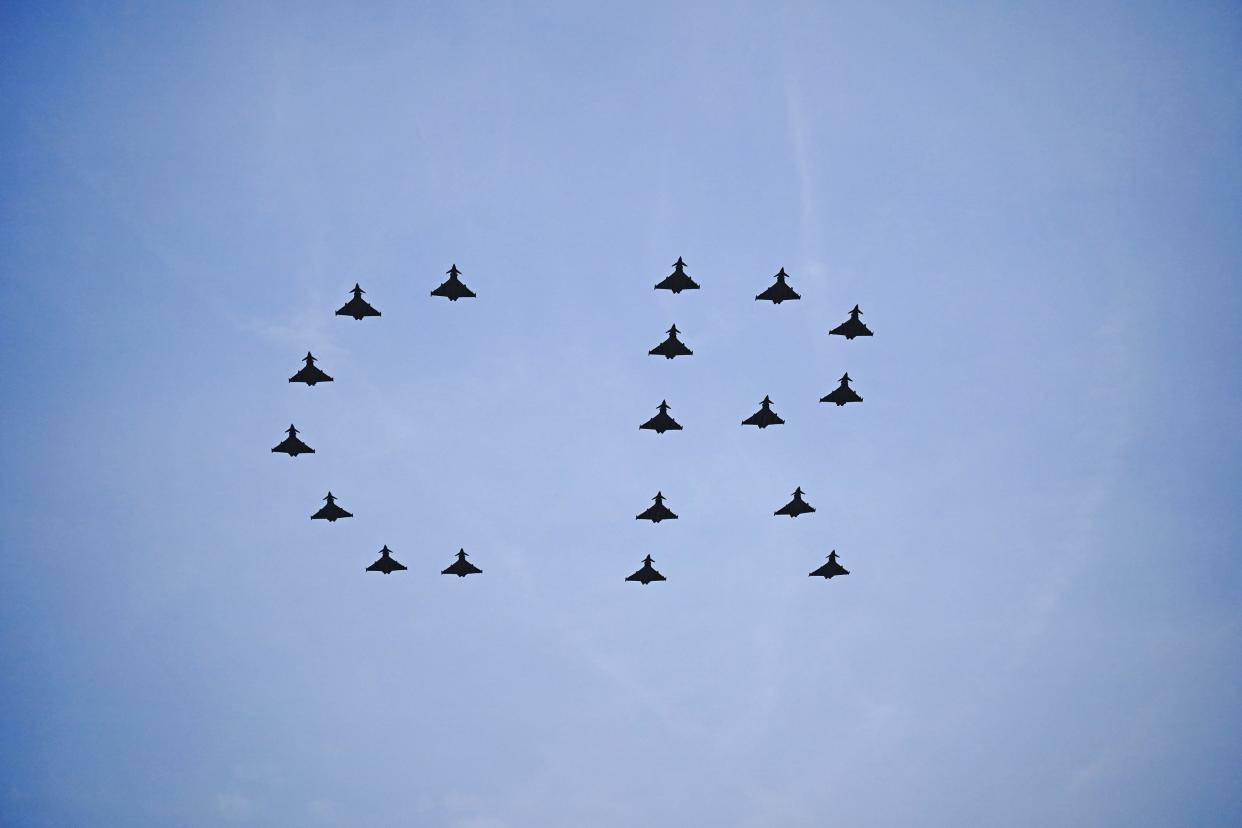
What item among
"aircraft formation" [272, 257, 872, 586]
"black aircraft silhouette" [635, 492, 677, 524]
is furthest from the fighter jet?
"black aircraft silhouette" [635, 492, 677, 524]

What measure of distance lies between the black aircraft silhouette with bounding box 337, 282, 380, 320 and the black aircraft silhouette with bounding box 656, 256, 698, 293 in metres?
10.0

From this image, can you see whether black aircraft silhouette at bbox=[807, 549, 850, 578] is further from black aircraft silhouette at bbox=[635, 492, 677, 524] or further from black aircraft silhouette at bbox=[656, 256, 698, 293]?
black aircraft silhouette at bbox=[656, 256, 698, 293]

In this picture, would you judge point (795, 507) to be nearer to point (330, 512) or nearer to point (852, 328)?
point (852, 328)

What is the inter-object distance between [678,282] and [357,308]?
11145mm

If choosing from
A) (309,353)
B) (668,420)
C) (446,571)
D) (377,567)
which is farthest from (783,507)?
(309,353)

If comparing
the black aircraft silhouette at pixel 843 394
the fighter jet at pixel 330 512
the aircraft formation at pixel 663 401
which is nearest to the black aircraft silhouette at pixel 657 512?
the aircraft formation at pixel 663 401

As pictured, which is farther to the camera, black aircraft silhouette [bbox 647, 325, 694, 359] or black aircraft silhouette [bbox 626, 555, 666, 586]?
black aircraft silhouette [bbox 626, 555, 666, 586]

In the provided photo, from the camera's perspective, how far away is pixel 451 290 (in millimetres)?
27250

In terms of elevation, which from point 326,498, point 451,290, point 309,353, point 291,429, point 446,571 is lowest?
point 446,571

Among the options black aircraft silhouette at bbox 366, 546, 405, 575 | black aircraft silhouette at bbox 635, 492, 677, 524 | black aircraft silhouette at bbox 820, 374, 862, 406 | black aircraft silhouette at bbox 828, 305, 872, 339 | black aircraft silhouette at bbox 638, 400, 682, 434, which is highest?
black aircraft silhouette at bbox 828, 305, 872, 339

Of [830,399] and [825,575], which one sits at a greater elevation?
[830,399]

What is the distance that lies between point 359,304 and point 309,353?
304 cm

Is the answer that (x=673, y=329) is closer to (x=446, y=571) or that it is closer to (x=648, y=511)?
(x=648, y=511)

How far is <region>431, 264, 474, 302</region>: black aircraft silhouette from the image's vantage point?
88.7 ft
